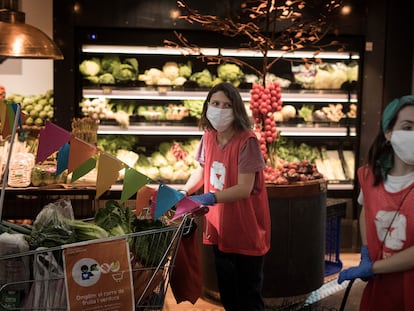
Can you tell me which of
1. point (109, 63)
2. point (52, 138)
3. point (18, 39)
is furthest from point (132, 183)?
point (109, 63)

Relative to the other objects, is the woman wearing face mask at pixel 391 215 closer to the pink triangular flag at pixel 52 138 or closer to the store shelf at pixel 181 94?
the pink triangular flag at pixel 52 138

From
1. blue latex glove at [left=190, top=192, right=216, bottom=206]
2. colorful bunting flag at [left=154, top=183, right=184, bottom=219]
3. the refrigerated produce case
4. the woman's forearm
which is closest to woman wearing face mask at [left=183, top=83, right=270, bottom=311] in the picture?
blue latex glove at [left=190, top=192, right=216, bottom=206]

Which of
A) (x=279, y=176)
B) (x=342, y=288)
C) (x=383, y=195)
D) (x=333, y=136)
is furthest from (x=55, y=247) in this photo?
(x=333, y=136)

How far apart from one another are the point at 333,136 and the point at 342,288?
208cm

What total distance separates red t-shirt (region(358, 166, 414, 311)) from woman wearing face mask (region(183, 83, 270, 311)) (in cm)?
117

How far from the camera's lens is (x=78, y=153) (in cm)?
216

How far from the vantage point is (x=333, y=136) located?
6.85 metres

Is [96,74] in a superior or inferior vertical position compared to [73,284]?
superior

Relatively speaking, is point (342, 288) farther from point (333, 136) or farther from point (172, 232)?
point (172, 232)

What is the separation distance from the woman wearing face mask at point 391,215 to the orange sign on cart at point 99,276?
2.86 feet

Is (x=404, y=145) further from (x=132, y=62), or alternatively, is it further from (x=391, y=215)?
(x=132, y=62)

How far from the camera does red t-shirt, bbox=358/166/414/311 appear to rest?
2254 millimetres

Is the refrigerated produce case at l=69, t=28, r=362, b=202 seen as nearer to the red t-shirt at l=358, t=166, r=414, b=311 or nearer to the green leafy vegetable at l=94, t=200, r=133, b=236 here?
the red t-shirt at l=358, t=166, r=414, b=311

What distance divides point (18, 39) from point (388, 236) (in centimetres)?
300
